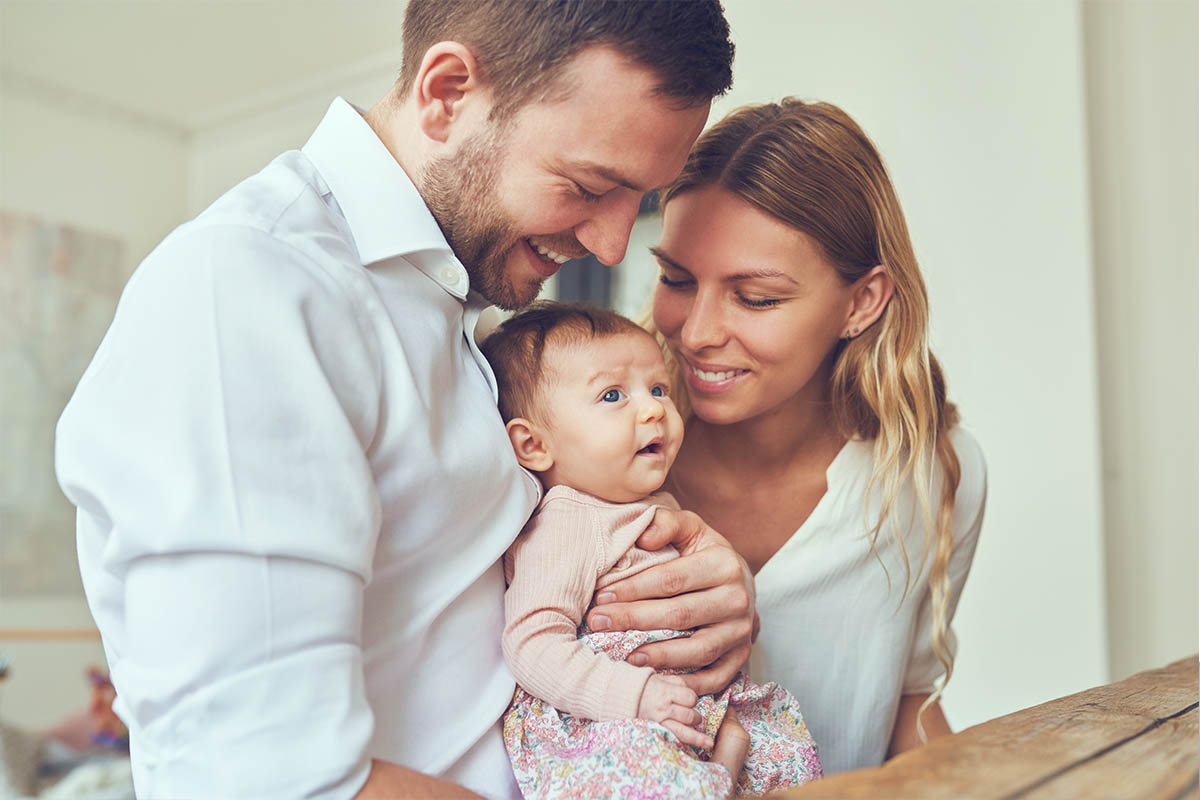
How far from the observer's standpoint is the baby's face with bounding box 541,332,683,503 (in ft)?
3.89

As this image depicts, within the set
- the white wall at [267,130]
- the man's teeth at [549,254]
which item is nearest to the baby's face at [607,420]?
the man's teeth at [549,254]

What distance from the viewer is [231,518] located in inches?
28.2

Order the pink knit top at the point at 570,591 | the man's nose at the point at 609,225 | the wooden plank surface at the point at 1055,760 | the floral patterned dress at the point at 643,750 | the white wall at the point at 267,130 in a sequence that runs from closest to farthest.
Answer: the wooden plank surface at the point at 1055,760 < the floral patterned dress at the point at 643,750 < the pink knit top at the point at 570,591 < the man's nose at the point at 609,225 < the white wall at the point at 267,130

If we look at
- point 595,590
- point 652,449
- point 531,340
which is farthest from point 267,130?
point 595,590

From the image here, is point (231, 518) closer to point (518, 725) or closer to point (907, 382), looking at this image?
point (518, 725)

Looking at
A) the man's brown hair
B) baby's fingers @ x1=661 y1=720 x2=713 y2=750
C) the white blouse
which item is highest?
the man's brown hair

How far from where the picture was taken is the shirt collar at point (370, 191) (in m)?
0.97

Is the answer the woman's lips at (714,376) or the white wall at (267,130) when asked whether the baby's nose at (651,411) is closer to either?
the woman's lips at (714,376)

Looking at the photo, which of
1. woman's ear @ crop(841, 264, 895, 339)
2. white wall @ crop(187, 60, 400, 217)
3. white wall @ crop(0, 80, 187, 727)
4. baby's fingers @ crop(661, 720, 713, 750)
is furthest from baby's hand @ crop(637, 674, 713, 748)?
white wall @ crop(0, 80, 187, 727)

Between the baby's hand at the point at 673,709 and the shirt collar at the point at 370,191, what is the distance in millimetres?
475

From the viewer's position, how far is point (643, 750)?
92 cm

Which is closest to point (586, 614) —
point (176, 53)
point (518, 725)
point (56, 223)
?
point (518, 725)

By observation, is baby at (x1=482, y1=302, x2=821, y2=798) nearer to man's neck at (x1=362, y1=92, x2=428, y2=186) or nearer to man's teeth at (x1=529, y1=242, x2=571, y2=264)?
man's teeth at (x1=529, y1=242, x2=571, y2=264)

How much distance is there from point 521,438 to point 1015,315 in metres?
1.90
